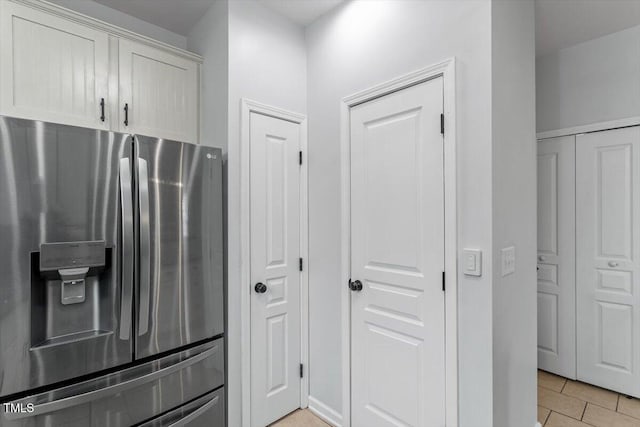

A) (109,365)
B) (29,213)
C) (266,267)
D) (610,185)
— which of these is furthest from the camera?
(610,185)

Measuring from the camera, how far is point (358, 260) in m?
1.99

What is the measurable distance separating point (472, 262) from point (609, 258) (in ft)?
6.59

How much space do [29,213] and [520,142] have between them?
231cm

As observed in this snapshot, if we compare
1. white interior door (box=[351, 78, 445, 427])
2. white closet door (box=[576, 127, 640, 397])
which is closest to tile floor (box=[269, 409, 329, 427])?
white interior door (box=[351, 78, 445, 427])

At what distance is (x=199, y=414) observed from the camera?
1.73 meters

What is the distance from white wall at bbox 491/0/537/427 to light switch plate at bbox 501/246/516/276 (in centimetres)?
3

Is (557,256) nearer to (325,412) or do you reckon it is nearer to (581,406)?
(581,406)

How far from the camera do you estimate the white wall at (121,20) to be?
202 centimetres

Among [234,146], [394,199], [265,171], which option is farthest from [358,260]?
[234,146]

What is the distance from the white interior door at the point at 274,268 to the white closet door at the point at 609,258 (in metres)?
2.47

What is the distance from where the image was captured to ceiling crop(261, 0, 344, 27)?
212 centimetres

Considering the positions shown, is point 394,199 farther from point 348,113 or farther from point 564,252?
point 564,252

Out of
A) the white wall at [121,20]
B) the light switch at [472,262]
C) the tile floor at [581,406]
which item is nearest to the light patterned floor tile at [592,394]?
the tile floor at [581,406]

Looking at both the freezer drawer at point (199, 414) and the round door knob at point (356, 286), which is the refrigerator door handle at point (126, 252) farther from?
the round door knob at point (356, 286)
